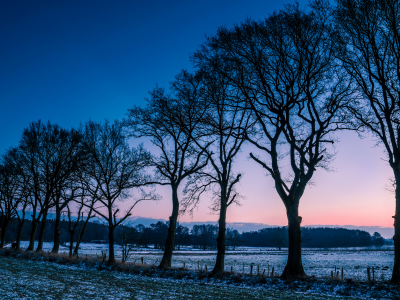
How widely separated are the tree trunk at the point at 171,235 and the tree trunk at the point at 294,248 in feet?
27.5

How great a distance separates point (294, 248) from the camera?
46.4 ft

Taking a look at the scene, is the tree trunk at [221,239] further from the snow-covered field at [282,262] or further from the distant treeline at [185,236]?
the distant treeline at [185,236]

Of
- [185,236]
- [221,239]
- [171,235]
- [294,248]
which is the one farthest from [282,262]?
[185,236]

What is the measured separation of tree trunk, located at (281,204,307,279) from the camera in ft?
45.1

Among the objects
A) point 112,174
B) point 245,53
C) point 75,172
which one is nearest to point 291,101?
point 245,53

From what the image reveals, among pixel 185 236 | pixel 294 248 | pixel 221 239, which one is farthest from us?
pixel 185 236

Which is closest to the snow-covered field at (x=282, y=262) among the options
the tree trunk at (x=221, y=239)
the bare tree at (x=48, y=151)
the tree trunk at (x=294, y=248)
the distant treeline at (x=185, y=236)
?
the tree trunk at (x=221, y=239)

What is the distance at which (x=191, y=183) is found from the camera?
1991 cm

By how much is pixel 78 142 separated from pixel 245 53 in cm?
1852

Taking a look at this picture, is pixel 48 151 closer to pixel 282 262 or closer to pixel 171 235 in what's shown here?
pixel 171 235

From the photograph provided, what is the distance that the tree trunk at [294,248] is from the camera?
541 inches

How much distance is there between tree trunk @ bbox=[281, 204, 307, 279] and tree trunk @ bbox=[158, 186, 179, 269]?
839cm

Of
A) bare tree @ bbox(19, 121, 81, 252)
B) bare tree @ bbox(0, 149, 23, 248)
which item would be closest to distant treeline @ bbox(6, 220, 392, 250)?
bare tree @ bbox(0, 149, 23, 248)

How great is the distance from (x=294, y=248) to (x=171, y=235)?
903cm
